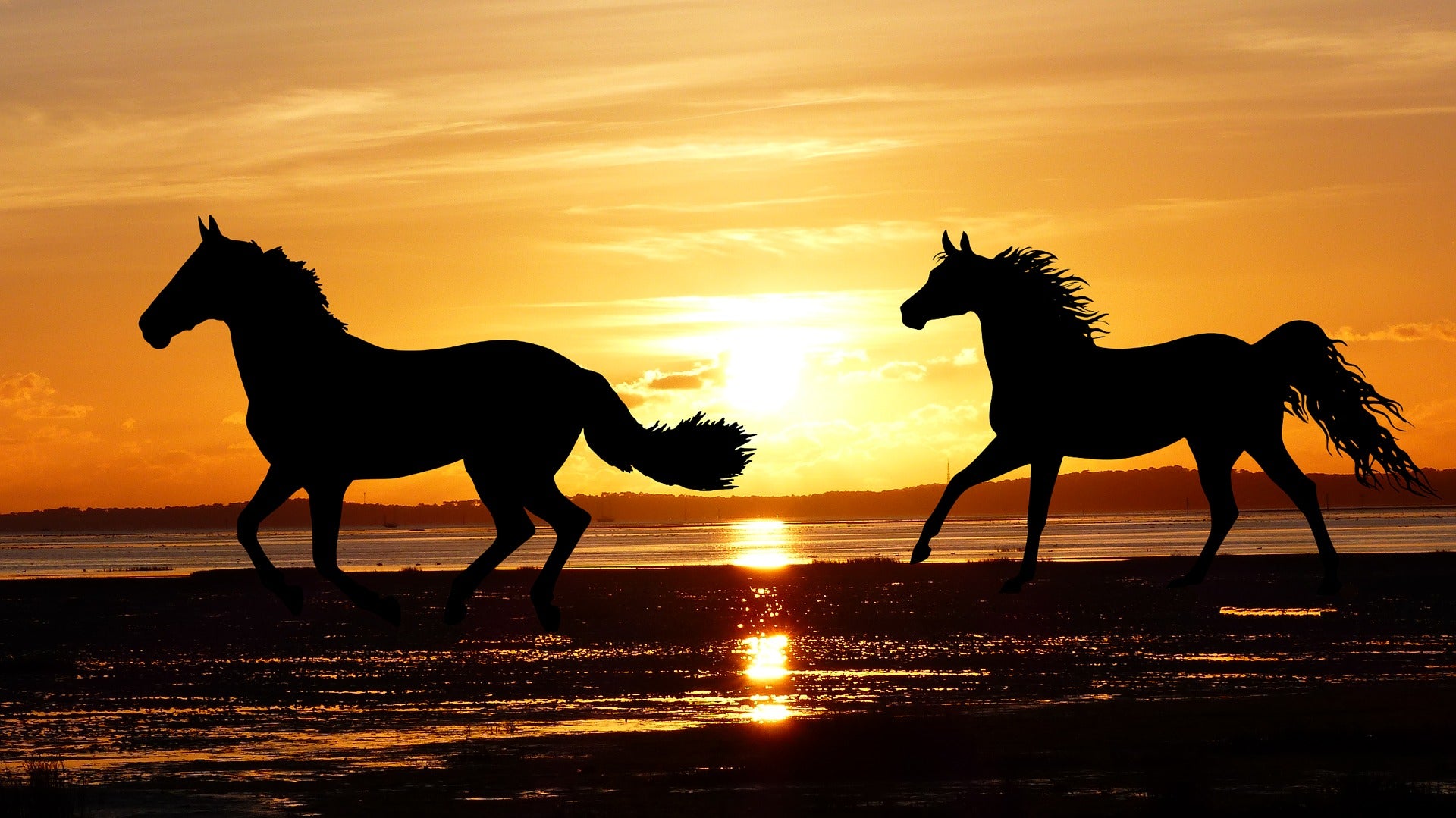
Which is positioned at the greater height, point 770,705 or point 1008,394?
point 1008,394

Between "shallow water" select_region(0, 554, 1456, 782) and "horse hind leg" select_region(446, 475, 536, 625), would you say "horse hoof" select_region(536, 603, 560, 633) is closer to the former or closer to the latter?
"horse hind leg" select_region(446, 475, 536, 625)

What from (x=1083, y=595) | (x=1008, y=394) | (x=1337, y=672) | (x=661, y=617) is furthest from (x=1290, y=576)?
(x=1008, y=394)

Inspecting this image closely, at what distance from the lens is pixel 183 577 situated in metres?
85.2

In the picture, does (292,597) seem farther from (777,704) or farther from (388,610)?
(777,704)

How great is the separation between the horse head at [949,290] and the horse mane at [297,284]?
414cm

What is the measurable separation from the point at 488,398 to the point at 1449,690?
80.5ft

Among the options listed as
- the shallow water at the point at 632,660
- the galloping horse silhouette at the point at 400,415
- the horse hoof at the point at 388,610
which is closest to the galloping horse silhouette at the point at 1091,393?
the galloping horse silhouette at the point at 400,415

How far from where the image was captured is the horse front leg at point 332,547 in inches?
331

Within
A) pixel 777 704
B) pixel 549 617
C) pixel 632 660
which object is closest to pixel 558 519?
pixel 549 617

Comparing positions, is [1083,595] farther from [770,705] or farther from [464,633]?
[770,705]

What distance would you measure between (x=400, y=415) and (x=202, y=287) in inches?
A: 63.4

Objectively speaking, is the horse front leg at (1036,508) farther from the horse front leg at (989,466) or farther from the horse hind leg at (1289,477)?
the horse hind leg at (1289,477)

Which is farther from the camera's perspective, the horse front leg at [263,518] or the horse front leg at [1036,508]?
the horse front leg at [1036,508]

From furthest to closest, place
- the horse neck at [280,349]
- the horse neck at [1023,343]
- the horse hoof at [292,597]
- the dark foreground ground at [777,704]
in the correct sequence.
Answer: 1. the dark foreground ground at [777,704]
2. the horse neck at [1023,343]
3. the horse neck at [280,349]
4. the horse hoof at [292,597]
